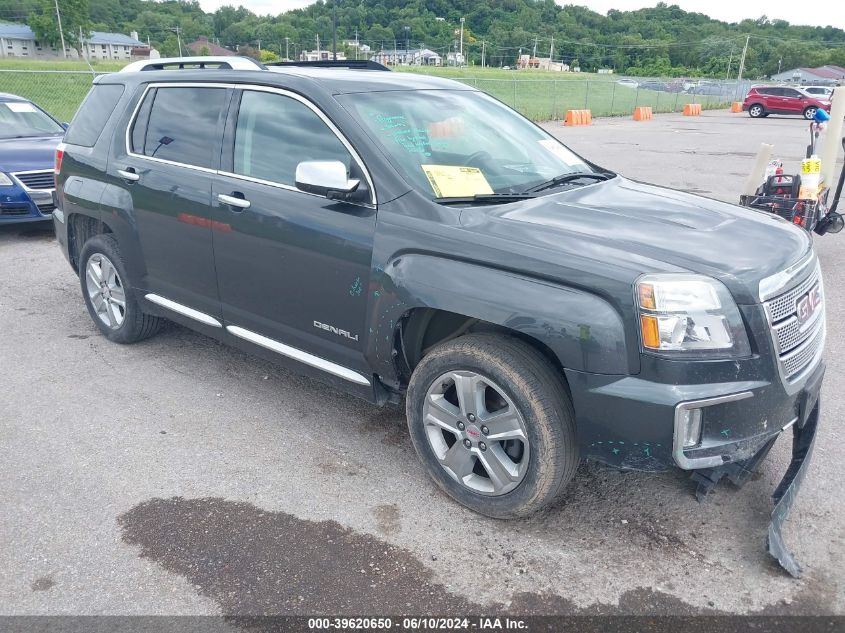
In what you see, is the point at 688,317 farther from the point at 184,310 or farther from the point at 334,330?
the point at 184,310

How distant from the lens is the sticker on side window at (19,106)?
9289mm

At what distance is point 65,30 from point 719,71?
9022 centimetres

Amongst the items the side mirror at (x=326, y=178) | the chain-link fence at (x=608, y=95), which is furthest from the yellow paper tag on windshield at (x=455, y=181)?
the chain-link fence at (x=608, y=95)

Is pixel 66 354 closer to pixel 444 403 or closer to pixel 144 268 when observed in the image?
pixel 144 268

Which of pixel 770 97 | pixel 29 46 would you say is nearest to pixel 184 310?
pixel 770 97

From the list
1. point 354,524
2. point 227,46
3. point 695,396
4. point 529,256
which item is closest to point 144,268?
point 354,524

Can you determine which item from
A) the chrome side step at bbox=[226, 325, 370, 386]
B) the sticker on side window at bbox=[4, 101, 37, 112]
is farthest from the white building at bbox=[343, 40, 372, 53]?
the chrome side step at bbox=[226, 325, 370, 386]

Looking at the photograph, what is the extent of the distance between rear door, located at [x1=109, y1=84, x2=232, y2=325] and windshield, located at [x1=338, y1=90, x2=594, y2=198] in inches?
40.4

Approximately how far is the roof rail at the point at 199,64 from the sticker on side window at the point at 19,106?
5.53 m

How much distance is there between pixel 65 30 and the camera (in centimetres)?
9894

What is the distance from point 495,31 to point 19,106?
380 ft

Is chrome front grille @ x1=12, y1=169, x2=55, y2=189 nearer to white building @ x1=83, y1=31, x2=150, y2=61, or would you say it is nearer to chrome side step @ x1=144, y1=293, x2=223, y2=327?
chrome side step @ x1=144, y1=293, x2=223, y2=327

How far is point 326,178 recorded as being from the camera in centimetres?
315

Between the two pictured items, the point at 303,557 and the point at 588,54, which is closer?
the point at 303,557
